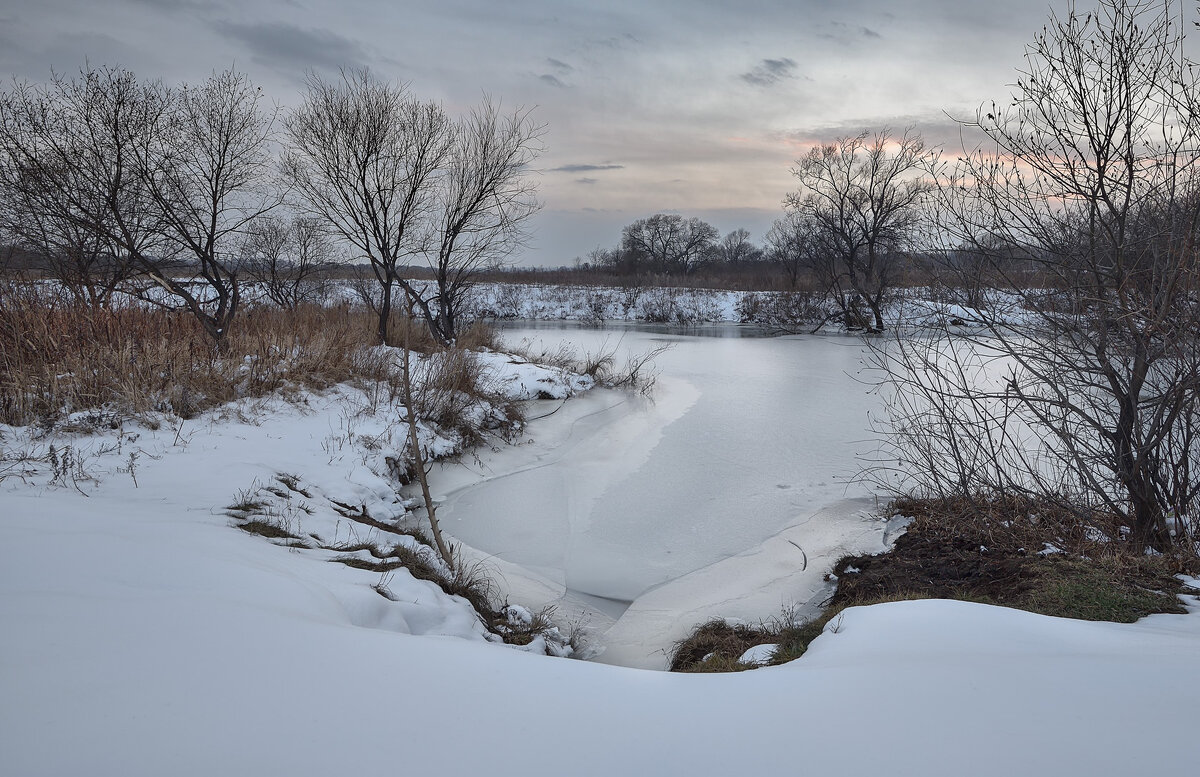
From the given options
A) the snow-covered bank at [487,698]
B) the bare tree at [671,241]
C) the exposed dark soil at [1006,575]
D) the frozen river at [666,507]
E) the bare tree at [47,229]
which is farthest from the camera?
the bare tree at [671,241]

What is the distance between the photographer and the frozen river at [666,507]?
15.6ft

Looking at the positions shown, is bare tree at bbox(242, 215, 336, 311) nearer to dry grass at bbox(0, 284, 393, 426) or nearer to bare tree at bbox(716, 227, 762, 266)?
dry grass at bbox(0, 284, 393, 426)

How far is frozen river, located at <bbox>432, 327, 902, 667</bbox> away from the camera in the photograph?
4.76 m

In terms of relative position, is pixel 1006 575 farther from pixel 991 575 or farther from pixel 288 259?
pixel 288 259

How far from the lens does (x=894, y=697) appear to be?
6.18ft

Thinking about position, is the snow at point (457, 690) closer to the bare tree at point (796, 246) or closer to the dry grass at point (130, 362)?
the dry grass at point (130, 362)

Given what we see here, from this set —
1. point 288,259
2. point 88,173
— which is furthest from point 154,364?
point 288,259

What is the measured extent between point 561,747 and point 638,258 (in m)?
66.8

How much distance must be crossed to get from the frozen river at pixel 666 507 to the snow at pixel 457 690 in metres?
1.80

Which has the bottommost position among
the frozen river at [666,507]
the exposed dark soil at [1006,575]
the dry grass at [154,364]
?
the frozen river at [666,507]

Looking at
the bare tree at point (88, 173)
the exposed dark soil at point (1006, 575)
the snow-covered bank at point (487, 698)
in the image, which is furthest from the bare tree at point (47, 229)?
the exposed dark soil at point (1006, 575)

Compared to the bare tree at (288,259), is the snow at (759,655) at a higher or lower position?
lower

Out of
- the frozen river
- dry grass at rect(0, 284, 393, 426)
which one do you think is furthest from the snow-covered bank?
dry grass at rect(0, 284, 393, 426)

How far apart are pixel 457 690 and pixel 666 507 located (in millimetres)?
4837
